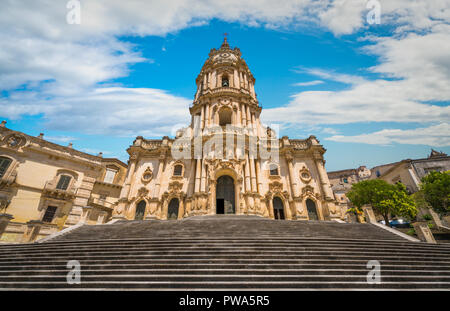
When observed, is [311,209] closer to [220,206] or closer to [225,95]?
[220,206]

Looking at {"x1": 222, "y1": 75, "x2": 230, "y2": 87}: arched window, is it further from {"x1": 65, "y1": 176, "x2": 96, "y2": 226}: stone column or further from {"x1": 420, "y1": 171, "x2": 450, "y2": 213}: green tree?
{"x1": 420, "y1": 171, "x2": 450, "y2": 213}: green tree

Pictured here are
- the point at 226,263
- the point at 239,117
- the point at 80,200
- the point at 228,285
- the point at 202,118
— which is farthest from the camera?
the point at 202,118

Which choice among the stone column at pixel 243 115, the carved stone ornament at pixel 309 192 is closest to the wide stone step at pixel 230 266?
the carved stone ornament at pixel 309 192

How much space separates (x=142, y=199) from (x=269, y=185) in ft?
47.7

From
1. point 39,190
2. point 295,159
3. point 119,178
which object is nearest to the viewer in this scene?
point 39,190

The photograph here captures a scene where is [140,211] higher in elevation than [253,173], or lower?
lower

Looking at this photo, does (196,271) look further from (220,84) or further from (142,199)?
(220,84)

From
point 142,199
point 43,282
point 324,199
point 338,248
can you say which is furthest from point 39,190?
point 324,199

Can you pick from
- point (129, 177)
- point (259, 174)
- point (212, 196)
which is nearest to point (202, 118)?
point (259, 174)

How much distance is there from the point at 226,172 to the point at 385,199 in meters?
16.0

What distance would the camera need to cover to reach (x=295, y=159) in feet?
78.8

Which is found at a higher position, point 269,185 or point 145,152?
point 145,152

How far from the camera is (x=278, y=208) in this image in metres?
21.5
